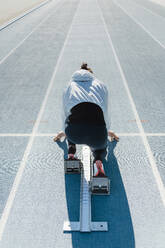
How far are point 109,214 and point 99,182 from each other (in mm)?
408

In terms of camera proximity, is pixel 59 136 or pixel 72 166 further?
pixel 59 136

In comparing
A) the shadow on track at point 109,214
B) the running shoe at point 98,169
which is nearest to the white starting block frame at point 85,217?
the shadow on track at point 109,214

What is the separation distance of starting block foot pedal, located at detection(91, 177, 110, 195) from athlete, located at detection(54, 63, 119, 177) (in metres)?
0.42

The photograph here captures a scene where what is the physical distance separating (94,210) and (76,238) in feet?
1.48

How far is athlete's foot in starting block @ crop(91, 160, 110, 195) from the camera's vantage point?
11.5 ft

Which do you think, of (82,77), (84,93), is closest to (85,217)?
(84,93)

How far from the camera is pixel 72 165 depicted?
3.94 metres

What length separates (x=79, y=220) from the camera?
3303 mm

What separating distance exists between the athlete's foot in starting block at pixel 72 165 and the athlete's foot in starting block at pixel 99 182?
1.17 feet

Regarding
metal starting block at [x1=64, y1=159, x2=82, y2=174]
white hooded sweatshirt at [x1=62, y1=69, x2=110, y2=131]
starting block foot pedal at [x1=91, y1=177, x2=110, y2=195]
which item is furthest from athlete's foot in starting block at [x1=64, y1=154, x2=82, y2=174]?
white hooded sweatshirt at [x1=62, y1=69, x2=110, y2=131]

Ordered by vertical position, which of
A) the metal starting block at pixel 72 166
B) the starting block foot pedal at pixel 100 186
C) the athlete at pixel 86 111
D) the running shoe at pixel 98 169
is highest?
the athlete at pixel 86 111

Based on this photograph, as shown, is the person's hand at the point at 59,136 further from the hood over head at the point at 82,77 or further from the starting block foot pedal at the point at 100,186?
the hood over head at the point at 82,77

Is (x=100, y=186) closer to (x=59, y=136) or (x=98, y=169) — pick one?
(x=98, y=169)

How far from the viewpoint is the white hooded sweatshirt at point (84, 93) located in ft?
10.2
